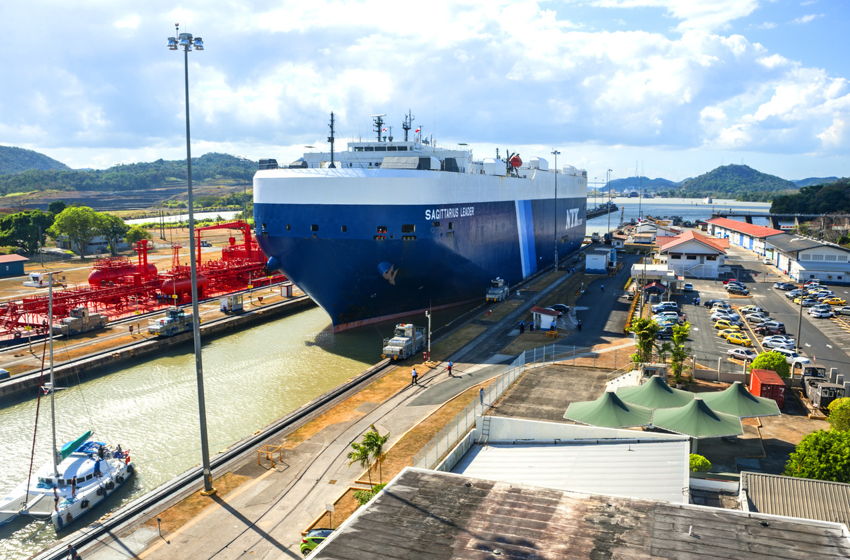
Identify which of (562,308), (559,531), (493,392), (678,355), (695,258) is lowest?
(493,392)

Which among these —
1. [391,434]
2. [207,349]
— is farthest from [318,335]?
[391,434]

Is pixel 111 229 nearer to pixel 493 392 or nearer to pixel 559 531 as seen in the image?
pixel 493 392

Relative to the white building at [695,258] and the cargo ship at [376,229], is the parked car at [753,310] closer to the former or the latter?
the white building at [695,258]

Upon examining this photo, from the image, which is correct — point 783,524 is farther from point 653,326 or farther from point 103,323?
point 103,323

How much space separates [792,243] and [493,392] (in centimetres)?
5958

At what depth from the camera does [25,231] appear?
85.1m

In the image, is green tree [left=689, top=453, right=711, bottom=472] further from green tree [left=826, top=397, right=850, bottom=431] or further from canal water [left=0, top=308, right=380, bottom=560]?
canal water [left=0, top=308, right=380, bottom=560]

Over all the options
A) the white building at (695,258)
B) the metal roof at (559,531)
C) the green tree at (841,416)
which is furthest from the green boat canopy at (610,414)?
the white building at (695,258)

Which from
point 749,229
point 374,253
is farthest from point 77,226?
point 749,229

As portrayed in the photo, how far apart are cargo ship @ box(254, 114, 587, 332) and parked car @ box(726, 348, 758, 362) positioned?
18325 mm

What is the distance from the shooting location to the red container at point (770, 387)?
26203 mm

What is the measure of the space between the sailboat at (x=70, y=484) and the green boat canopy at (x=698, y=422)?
18802mm

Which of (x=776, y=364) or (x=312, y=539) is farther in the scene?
(x=776, y=364)

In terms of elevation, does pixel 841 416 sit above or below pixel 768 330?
above
